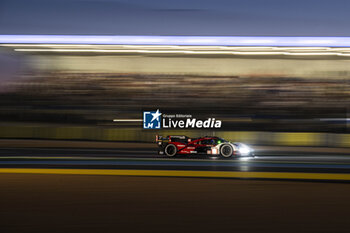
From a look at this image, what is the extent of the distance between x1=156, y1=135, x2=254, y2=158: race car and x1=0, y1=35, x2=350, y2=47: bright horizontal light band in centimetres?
641

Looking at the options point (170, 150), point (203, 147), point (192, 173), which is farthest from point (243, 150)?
point (192, 173)

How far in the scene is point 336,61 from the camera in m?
16.8

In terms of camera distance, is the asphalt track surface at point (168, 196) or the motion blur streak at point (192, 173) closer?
the asphalt track surface at point (168, 196)

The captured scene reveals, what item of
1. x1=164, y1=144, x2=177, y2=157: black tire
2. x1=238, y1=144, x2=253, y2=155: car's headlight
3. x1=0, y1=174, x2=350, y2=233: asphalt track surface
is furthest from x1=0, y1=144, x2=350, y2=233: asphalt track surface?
x1=164, y1=144, x2=177, y2=157: black tire

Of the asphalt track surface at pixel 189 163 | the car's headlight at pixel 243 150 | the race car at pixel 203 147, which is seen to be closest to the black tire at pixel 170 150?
the race car at pixel 203 147

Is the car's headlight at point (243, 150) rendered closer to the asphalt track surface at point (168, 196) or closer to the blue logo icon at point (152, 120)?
the asphalt track surface at point (168, 196)

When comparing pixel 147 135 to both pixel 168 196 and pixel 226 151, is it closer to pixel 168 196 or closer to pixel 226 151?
pixel 226 151

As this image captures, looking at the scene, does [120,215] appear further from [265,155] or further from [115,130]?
[115,130]

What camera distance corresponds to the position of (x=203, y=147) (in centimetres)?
1062

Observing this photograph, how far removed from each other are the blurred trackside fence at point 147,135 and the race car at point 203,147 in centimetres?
448

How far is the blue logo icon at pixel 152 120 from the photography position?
1515 centimetres

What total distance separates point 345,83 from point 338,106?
1.07 meters

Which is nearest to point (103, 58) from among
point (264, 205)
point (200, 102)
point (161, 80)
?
point (161, 80)

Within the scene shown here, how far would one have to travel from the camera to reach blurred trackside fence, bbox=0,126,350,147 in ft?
49.7
